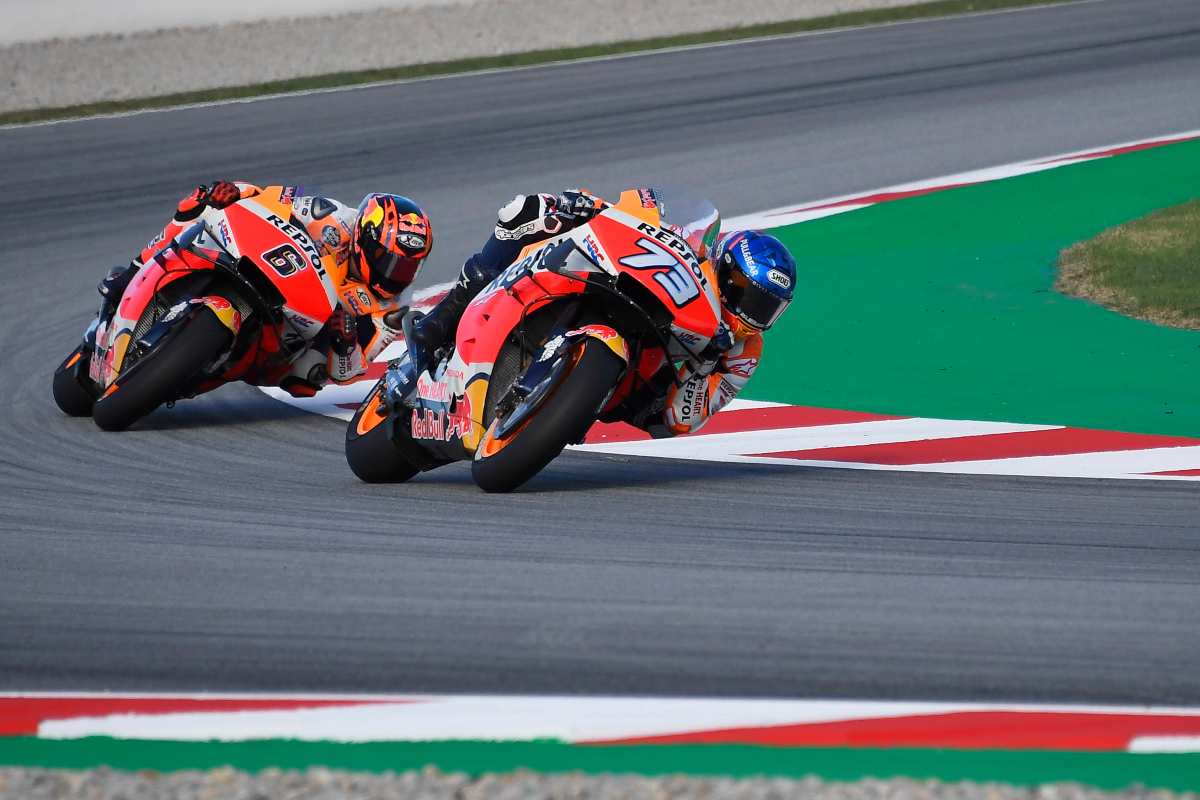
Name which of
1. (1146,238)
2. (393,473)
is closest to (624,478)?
(393,473)

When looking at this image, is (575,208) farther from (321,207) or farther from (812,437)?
(321,207)

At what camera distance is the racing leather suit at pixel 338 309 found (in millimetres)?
8789

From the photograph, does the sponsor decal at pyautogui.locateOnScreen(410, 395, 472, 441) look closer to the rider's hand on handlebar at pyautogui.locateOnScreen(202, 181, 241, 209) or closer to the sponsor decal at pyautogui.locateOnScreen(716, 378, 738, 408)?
the sponsor decal at pyautogui.locateOnScreen(716, 378, 738, 408)

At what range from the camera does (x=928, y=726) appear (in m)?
4.21

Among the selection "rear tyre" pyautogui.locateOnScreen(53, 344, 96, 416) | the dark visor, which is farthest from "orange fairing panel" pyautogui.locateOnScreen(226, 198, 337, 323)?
"rear tyre" pyautogui.locateOnScreen(53, 344, 96, 416)

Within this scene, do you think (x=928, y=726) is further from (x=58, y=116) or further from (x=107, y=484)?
(x=58, y=116)

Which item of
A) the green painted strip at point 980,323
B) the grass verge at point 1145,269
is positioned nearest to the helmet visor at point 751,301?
the green painted strip at point 980,323

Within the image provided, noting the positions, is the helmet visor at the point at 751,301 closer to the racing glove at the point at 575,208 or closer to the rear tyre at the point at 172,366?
the racing glove at the point at 575,208

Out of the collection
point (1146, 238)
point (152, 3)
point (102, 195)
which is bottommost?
point (1146, 238)

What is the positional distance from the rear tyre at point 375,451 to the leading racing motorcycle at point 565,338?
0.31ft

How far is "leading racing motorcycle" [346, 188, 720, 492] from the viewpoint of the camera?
633 centimetres

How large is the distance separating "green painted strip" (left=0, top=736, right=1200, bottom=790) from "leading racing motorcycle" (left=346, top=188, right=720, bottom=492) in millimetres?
2245

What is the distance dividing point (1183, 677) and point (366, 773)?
6.67 feet

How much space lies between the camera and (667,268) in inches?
260
